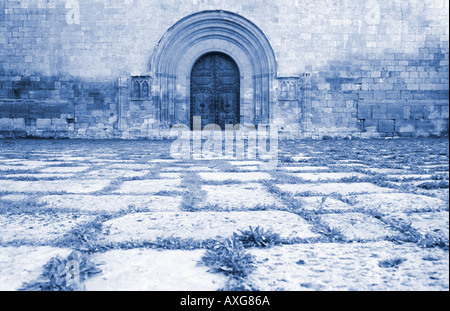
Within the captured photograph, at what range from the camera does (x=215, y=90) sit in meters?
10.7

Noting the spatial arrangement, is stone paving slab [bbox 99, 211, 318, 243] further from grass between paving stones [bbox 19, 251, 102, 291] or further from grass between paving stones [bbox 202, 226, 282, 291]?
grass between paving stones [bbox 19, 251, 102, 291]

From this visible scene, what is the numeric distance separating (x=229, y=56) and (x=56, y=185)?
860 cm

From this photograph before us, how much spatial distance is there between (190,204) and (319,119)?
29.2ft

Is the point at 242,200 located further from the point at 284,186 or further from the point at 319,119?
the point at 319,119

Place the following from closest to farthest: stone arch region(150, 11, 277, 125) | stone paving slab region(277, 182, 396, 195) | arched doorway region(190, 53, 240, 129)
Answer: stone paving slab region(277, 182, 396, 195) → stone arch region(150, 11, 277, 125) → arched doorway region(190, 53, 240, 129)

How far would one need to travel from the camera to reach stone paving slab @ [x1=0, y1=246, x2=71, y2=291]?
38.3 inches

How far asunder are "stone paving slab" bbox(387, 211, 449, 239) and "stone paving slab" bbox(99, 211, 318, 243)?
42cm

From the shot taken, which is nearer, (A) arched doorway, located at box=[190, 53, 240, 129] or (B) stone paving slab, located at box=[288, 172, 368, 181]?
(B) stone paving slab, located at box=[288, 172, 368, 181]

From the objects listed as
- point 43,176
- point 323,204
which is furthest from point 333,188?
point 43,176

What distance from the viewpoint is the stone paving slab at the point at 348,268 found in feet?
3.04

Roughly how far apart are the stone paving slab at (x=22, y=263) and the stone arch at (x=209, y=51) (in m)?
9.09

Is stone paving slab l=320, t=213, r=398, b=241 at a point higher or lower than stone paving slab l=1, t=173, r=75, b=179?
lower

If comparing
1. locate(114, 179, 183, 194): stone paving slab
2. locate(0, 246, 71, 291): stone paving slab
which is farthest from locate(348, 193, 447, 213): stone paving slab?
locate(0, 246, 71, 291): stone paving slab

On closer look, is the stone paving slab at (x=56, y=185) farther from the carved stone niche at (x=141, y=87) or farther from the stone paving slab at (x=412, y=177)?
the carved stone niche at (x=141, y=87)
